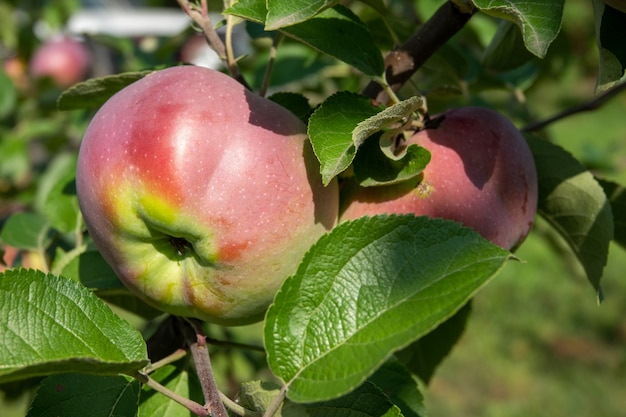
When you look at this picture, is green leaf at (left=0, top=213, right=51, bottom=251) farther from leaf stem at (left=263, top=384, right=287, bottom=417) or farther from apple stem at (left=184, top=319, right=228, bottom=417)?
leaf stem at (left=263, top=384, right=287, bottom=417)

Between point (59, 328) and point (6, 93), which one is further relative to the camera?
point (6, 93)

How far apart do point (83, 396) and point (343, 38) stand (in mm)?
413

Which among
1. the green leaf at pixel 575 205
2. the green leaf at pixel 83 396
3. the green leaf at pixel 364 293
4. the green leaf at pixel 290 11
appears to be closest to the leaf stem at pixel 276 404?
the green leaf at pixel 364 293

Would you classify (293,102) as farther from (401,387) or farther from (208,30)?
(401,387)

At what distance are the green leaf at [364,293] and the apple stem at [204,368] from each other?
0.22 ft

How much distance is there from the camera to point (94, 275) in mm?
823

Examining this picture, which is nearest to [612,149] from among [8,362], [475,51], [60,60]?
[475,51]

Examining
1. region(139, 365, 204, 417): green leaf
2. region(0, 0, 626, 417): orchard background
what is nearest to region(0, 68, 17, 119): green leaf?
region(0, 0, 626, 417): orchard background

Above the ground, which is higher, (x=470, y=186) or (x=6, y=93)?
(x=470, y=186)

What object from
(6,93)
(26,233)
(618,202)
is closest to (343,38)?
(618,202)

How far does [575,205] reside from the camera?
83 cm

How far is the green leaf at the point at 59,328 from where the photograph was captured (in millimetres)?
540

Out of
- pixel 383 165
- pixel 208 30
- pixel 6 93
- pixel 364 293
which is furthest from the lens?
pixel 6 93

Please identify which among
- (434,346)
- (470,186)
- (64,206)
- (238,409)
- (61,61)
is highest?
(470,186)
